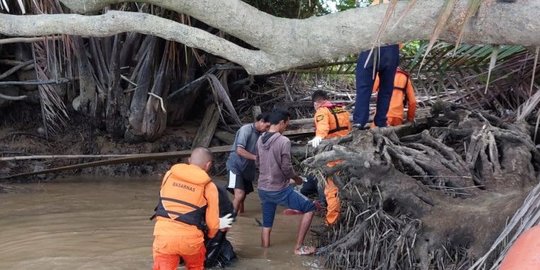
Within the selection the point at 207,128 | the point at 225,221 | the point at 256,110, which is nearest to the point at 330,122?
the point at 225,221

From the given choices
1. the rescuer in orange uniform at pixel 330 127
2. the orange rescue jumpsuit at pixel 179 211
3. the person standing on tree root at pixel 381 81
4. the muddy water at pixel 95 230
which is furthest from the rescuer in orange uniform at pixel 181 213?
the person standing on tree root at pixel 381 81

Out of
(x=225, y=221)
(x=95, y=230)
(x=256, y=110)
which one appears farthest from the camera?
(x=256, y=110)

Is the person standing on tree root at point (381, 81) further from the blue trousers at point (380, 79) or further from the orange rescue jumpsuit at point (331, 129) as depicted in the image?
the orange rescue jumpsuit at point (331, 129)

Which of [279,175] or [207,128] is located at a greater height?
[279,175]

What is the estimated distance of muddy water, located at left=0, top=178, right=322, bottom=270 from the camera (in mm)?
6250

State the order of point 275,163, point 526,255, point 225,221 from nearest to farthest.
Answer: point 526,255 → point 225,221 → point 275,163

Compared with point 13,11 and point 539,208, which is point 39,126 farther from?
point 539,208

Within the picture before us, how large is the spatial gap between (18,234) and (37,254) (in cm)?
95

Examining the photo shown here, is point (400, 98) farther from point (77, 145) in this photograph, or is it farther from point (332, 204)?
point (77, 145)

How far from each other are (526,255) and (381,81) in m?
5.45

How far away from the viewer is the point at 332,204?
6.86m

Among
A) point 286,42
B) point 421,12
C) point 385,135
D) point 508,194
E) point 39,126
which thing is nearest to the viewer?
point 421,12

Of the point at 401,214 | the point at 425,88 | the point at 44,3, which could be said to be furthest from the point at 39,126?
the point at 401,214

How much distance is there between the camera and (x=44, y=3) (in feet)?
29.9
